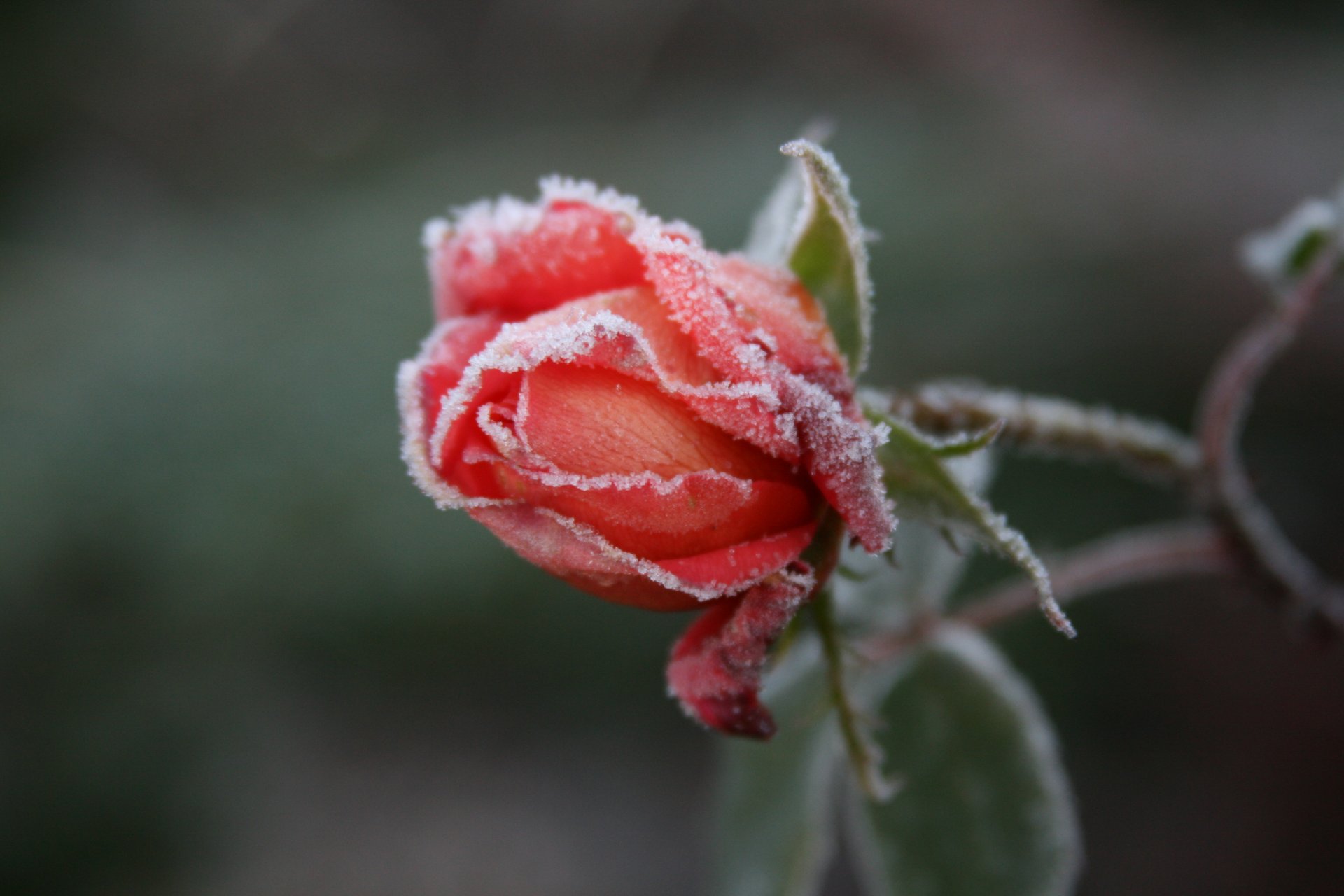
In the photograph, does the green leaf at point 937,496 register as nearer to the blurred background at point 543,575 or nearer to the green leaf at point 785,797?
the green leaf at point 785,797

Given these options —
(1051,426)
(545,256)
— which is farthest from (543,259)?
(1051,426)

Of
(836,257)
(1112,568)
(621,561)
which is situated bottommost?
(1112,568)

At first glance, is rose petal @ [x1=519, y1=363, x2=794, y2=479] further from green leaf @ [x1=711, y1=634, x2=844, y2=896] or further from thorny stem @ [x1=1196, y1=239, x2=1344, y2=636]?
thorny stem @ [x1=1196, y1=239, x2=1344, y2=636]

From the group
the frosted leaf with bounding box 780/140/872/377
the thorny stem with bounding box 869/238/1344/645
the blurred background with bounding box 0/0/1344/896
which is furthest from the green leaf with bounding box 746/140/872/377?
the blurred background with bounding box 0/0/1344/896

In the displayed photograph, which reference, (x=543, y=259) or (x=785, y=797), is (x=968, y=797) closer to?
(x=785, y=797)

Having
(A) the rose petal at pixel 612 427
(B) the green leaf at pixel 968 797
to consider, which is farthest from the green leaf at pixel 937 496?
(B) the green leaf at pixel 968 797
